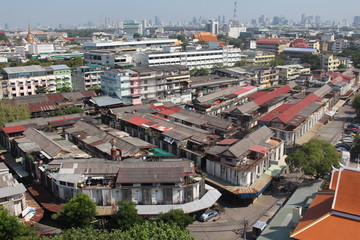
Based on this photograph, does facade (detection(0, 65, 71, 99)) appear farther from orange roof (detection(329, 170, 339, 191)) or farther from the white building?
orange roof (detection(329, 170, 339, 191))

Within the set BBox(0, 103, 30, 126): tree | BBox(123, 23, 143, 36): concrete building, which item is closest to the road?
BBox(0, 103, 30, 126): tree

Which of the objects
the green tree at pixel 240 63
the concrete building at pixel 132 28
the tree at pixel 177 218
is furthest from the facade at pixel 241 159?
the concrete building at pixel 132 28

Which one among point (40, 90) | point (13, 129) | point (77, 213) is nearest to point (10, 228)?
point (77, 213)

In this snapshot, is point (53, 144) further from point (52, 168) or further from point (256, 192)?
point (256, 192)

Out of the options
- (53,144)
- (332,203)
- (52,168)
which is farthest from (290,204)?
(53,144)

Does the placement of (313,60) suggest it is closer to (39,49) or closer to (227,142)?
(227,142)
